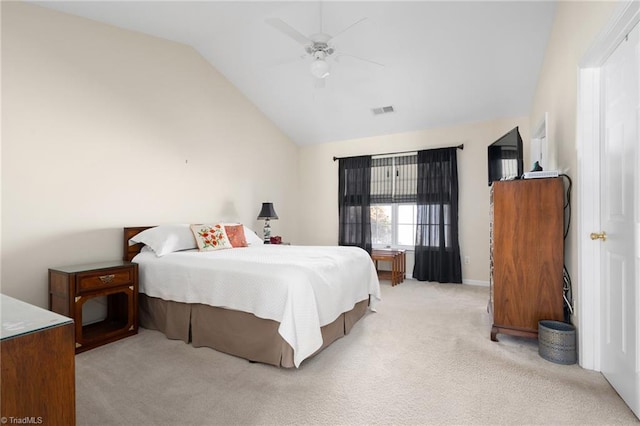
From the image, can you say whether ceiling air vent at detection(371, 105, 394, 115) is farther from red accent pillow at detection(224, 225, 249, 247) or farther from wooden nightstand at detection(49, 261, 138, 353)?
wooden nightstand at detection(49, 261, 138, 353)

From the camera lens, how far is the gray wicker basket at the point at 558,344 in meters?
2.26

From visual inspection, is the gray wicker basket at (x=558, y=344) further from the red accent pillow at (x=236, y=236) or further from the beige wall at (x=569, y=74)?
the red accent pillow at (x=236, y=236)

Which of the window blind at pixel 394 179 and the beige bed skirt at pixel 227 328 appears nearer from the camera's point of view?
the beige bed skirt at pixel 227 328

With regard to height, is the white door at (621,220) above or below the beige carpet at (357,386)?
above

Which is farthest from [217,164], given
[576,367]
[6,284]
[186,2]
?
[576,367]

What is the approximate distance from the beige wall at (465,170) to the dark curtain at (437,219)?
130mm

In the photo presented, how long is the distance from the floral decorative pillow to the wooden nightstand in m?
0.68

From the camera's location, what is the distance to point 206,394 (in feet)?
6.30

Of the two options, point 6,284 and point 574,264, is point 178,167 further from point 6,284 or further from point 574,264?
point 574,264

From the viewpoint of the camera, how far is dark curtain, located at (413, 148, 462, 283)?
16.0 ft

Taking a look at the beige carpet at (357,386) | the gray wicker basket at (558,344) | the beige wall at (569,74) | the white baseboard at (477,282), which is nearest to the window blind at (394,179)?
the white baseboard at (477,282)

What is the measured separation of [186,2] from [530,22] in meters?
3.35

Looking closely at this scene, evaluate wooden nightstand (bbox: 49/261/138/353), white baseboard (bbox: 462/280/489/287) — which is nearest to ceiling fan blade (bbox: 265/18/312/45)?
wooden nightstand (bbox: 49/261/138/353)

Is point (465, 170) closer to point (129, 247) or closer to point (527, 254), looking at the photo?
point (527, 254)
